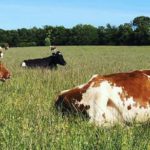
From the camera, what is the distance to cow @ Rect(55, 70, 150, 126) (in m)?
6.29

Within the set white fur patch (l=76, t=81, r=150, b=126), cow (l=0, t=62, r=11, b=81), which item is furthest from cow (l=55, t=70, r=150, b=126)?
cow (l=0, t=62, r=11, b=81)

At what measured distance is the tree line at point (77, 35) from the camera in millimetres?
89938

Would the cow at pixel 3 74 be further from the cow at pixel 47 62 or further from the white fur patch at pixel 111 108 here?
the cow at pixel 47 62

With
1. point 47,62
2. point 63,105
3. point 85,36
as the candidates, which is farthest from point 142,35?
point 63,105

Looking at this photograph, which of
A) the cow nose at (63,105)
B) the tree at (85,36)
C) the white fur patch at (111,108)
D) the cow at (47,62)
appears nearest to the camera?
the white fur patch at (111,108)

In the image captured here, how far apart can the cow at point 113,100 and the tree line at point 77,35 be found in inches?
3171

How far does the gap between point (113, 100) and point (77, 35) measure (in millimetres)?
93281

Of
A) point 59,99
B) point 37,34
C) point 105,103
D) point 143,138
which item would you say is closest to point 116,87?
point 105,103

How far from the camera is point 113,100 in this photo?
6.37 metres

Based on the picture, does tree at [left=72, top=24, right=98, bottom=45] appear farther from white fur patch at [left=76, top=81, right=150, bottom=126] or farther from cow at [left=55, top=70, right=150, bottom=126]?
white fur patch at [left=76, top=81, right=150, bottom=126]

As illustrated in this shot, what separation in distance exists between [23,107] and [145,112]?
6.64ft

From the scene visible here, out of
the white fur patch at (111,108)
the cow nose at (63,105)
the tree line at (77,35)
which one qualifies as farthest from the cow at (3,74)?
the tree line at (77,35)

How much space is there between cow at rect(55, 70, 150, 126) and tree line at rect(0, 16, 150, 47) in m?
80.5

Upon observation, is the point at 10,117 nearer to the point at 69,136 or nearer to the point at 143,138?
the point at 69,136
